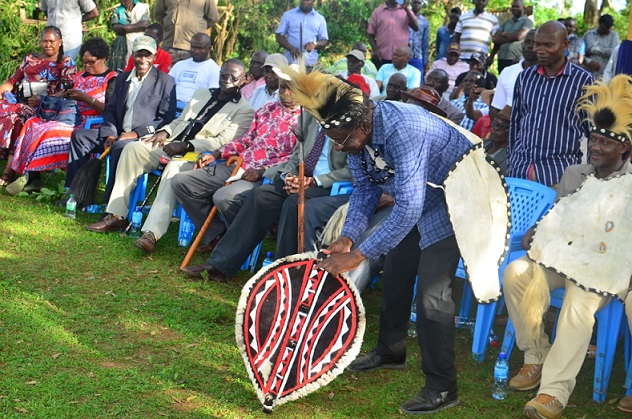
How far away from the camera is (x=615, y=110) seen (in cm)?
514

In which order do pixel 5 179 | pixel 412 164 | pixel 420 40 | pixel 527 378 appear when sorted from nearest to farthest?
pixel 412 164
pixel 527 378
pixel 5 179
pixel 420 40

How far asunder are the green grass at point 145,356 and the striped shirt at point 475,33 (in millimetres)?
6239

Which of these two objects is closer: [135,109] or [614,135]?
[614,135]

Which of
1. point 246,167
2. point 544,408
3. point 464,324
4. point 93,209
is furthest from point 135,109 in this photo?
point 544,408

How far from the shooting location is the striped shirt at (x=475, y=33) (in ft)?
40.4

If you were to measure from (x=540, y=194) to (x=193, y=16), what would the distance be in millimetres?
7189

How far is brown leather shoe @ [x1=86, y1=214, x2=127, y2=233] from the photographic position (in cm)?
831

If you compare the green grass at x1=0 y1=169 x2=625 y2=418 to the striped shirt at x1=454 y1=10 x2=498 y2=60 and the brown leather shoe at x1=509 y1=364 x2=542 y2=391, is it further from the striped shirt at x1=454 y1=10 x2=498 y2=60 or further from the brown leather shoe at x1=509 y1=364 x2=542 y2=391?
the striped shirt at x1=454 y1=10 x2=498 y2=60

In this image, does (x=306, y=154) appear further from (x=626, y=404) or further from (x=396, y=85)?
(x=626, y=404)

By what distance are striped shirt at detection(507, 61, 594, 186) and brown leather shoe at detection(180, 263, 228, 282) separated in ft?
8.14

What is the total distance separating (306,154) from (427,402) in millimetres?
2804

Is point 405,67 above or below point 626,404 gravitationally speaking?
above

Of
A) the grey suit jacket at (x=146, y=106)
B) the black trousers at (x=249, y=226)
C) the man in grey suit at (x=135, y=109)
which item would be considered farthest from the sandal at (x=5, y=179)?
the black trousers at (x=249, y=226)

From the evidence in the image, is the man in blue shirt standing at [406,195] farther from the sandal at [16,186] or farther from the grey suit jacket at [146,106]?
the sandal at [16,186]
